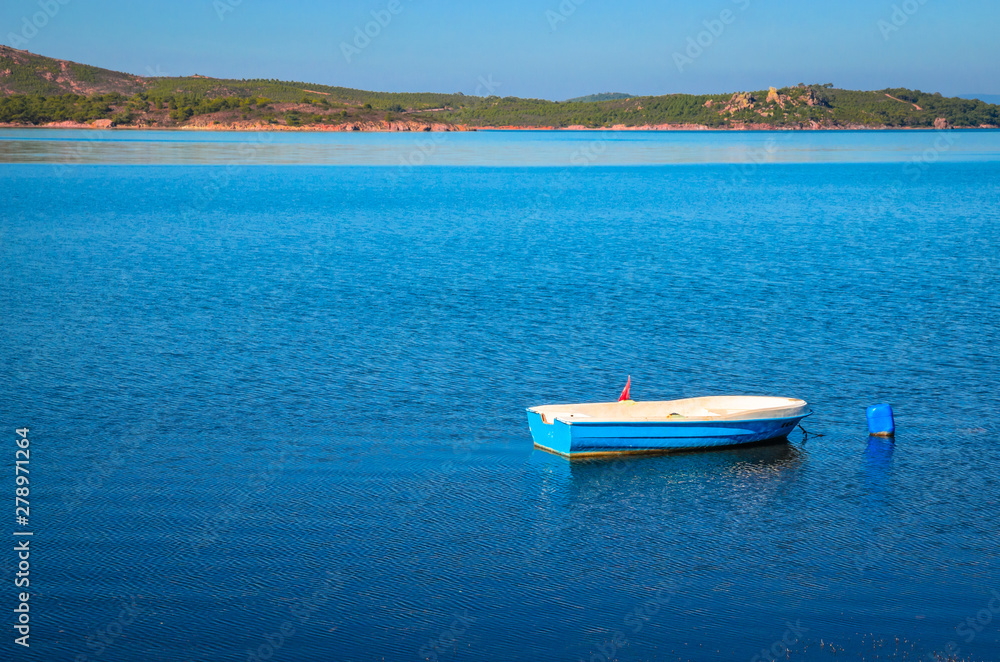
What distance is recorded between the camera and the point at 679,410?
2228 cm

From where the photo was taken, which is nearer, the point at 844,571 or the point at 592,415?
the point at 844,571

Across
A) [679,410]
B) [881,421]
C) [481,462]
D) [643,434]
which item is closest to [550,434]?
[481,462]

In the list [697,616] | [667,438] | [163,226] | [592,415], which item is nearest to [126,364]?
[592,415]

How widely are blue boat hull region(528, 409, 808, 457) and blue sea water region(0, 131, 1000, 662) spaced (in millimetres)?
380

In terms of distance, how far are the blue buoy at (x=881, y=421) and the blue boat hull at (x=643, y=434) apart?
169 cm

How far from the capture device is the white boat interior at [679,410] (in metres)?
21.1

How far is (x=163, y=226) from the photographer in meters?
63.6

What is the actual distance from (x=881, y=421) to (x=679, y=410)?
15.0 ft

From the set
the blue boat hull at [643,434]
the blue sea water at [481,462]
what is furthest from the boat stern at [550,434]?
the blue sea water at [481,462]

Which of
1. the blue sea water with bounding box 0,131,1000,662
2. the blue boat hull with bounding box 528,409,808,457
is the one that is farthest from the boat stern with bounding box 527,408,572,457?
the blue sea water with bounding box 0,131,1000,662

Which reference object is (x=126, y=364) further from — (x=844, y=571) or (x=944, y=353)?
(x=944, y=353)

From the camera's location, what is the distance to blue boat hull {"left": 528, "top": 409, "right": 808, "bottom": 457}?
20.7m

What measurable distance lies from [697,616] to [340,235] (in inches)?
1954

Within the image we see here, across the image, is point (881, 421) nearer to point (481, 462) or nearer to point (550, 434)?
point (550, 434)
